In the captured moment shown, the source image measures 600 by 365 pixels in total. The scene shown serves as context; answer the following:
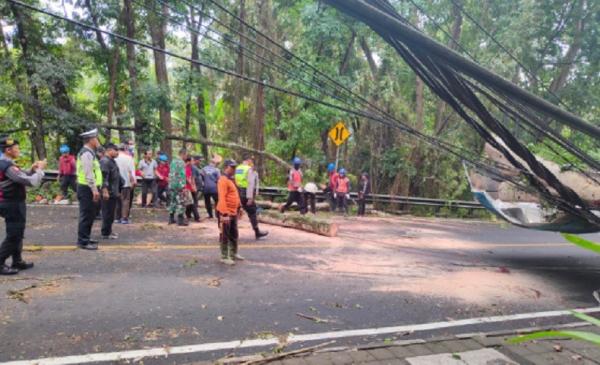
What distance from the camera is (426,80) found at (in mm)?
3609

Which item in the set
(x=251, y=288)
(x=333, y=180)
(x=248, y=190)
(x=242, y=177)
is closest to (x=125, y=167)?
(x=242, y=177)

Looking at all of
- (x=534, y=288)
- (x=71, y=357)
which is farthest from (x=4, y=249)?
(x=534, y=288)

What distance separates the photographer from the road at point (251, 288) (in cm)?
425

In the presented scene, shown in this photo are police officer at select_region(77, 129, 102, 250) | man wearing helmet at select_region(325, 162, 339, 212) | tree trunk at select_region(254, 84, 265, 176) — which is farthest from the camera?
tree trunk at select_region(254, 84, 265, 176)

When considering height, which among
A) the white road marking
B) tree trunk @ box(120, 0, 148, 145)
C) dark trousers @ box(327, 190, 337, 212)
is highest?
tree trunk @ box(120, 0, 148, 145)

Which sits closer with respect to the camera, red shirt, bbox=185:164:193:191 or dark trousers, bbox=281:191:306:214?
red shirt, bbox=185:164:193:191

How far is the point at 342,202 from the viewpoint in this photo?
51.2ft

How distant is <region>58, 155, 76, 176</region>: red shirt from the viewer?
1174cm

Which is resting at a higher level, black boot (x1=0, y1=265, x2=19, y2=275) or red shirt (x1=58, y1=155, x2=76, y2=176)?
red shirt (x1=58, y1=155, x2=76, y2=176)

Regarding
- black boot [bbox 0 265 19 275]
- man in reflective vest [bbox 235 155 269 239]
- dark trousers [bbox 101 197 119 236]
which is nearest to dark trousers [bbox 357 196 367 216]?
man in reflective vest [bbox 235 155 269 239]

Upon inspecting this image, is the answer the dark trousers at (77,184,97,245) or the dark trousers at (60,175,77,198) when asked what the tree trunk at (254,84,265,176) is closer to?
the dark trousers at (60,175,77,198)

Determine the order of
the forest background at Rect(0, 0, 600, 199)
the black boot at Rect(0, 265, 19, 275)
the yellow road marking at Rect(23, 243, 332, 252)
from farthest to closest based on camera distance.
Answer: the forest background at Rect(0, 0, 600, 199) → the yellow road marking at Rect(23, 243, 332, 252) → the black boot at Rect(0, 265, 19, 275)

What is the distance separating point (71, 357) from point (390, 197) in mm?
14813

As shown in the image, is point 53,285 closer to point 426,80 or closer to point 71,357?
point 71,357
